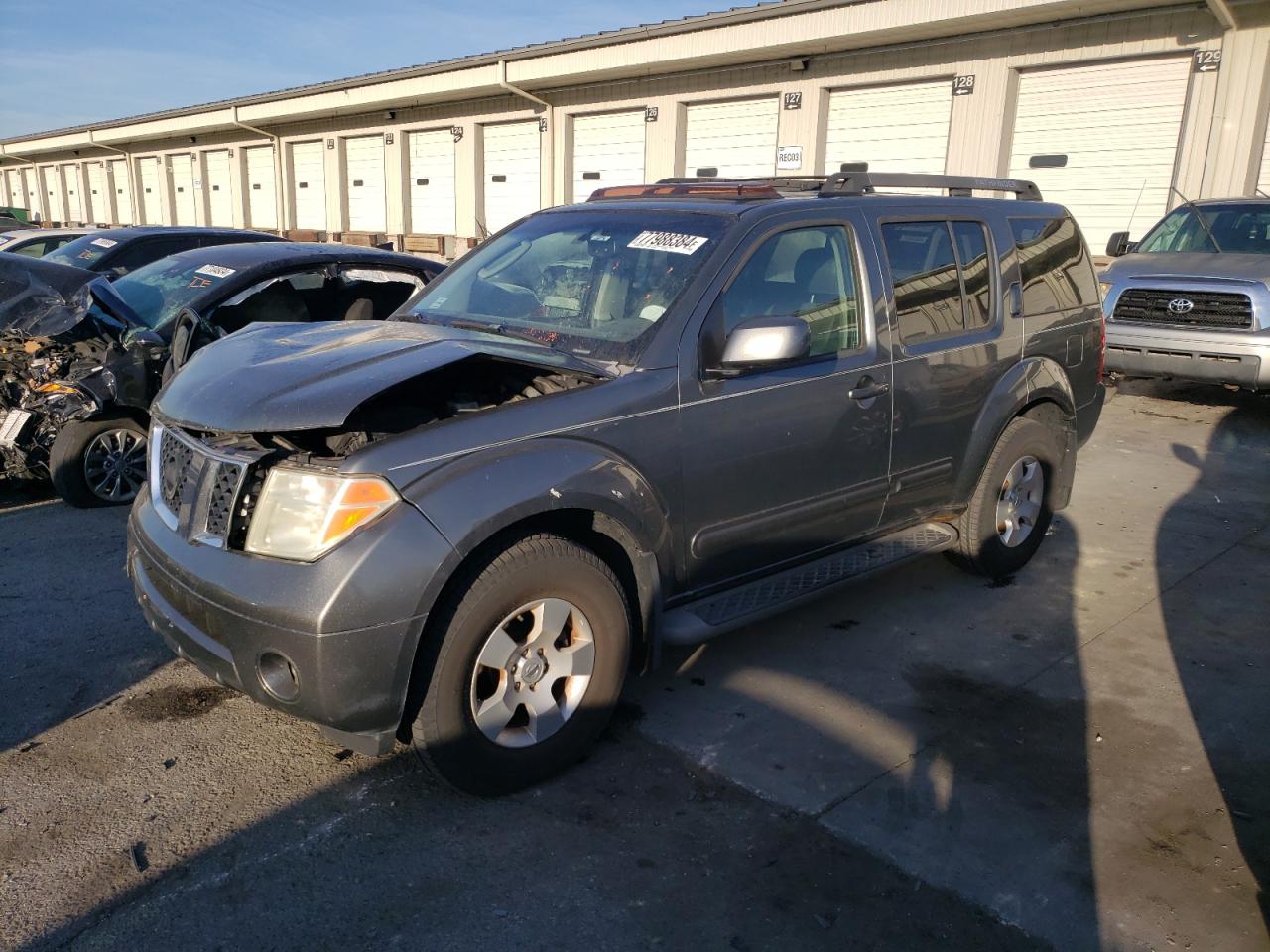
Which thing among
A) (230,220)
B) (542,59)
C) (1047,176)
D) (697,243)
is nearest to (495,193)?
(542,59)

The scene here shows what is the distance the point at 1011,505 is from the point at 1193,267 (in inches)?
227

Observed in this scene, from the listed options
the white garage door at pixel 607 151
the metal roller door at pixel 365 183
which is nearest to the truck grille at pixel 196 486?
the white garage door at pixel 607 151

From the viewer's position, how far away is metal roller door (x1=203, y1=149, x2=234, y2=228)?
30703mm

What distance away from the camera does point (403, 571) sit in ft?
8.88

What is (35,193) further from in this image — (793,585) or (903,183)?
(793,585)

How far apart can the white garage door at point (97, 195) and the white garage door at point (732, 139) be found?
3078 centimetres

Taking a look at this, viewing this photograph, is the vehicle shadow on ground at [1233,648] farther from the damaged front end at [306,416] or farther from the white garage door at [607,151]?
the white garage door at [607,151]

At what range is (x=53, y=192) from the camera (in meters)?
43.7

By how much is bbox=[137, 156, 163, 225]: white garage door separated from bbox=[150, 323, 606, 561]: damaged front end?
36.3 meters

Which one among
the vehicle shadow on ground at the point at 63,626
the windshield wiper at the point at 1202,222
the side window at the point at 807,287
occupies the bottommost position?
the vehicle shadow on ground at the point at 63,626

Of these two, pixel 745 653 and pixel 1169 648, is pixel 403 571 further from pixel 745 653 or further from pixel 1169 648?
pixel 1169 648

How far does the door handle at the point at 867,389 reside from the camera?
4008 mm

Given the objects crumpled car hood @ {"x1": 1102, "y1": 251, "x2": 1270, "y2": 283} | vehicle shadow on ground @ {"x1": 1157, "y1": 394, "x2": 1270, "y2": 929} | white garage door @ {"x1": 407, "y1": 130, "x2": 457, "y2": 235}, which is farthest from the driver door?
white garage door @ {"x1": 407, "y1": 130, "x2": 457, "y2": 235}

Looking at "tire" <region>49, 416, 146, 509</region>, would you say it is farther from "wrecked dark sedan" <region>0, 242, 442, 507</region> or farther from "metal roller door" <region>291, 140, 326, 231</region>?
"metal roller door" <region>291, 140, 326, 231</region>
